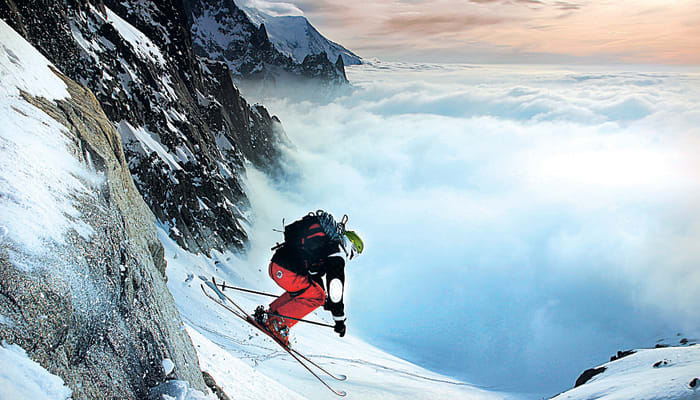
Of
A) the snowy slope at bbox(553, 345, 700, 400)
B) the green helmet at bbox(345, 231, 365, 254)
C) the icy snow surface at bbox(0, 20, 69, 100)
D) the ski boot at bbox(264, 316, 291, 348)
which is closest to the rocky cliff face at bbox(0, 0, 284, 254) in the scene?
the icy snow surface at bbox(0, 20, 69, 100)

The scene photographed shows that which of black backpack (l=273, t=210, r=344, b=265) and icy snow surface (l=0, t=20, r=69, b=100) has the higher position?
black backpack (l=273, t=210, r=344, b=265)

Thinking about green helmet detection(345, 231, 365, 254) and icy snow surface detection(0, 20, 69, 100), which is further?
green helmet detection(345, 231, 365, 254)

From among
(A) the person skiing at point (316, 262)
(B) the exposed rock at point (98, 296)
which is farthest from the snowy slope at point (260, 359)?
(B) the exposed rock at point (98, 296)

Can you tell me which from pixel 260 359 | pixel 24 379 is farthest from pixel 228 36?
pixel 24 379

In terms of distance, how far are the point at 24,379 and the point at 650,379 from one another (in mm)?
18833

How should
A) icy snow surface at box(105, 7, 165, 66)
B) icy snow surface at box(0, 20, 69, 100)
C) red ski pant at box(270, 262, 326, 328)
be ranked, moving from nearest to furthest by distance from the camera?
icy snow surface at box(0, 20, 69, 100)
red ski pant at box(270, 262, 326, 328)
icy snow surface at box(105, 7, 165, 66)

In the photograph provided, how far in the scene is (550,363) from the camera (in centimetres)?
6806

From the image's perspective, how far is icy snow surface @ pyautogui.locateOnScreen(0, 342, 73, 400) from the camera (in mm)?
2584

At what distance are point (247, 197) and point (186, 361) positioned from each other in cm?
5619

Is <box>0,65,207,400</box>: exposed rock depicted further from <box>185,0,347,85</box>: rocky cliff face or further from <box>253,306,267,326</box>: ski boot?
<box>185,0,347,85</box>: rocky cliff face

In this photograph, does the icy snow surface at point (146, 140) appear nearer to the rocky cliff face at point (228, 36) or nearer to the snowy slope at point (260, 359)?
the snowy slope at point (260, 359)

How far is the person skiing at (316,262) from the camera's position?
6.49m

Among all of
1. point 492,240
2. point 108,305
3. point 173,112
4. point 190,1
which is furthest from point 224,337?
point 190,1

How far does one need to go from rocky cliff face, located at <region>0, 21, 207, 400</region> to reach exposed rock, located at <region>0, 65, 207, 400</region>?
0.04 ft
